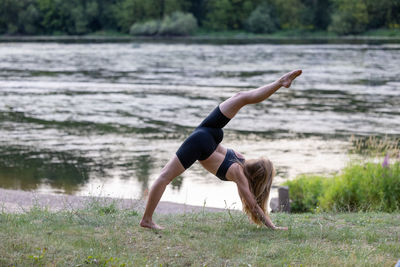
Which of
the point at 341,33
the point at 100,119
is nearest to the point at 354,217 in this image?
the point at 100,119

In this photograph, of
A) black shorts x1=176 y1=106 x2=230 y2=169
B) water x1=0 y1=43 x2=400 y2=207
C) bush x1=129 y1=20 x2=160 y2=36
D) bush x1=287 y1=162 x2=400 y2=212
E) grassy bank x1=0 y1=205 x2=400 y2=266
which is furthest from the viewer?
bush x1=129 y1=20 x2=160 y2=36

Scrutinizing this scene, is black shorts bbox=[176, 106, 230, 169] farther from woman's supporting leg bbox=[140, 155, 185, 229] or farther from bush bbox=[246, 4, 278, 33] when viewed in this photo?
bush bbox=[246, 4, 278, 33]

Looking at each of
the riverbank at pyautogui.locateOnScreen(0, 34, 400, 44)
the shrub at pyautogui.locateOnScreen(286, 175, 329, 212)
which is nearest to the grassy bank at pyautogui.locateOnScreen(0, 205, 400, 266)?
the shrub at pyautogui.locateOnScreen(286, 175, 329, 212)

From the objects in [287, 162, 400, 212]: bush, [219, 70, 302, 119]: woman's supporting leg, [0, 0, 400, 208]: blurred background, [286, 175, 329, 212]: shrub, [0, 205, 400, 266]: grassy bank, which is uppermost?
[219, 70, 302, 119]: woman's supporting leg

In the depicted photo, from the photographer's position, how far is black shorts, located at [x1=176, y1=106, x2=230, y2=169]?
662 centimetres

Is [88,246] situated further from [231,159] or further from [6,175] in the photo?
[6,175]

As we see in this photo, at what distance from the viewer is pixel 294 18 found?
102875 mm

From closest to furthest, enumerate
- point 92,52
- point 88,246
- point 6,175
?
point 88,246 < point 6,175 < point 92,52

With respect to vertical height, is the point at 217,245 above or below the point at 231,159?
below

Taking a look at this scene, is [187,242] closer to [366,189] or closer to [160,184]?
[160,184]

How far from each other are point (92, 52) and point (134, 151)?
4567cm

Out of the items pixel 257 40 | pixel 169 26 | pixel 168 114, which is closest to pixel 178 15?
pixel 169 26

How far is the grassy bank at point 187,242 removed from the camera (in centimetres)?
560

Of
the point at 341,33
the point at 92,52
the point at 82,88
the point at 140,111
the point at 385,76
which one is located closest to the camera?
the point at 140,111
